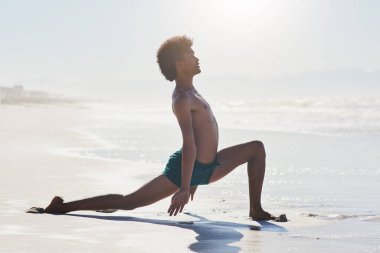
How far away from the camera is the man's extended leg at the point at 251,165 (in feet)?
20.8

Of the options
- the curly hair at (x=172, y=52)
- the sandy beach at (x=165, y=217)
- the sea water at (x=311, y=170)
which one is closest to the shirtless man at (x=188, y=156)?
the curly hair at (x=172, y=52)

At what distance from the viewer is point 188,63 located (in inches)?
235

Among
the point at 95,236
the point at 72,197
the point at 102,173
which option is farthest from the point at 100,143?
the point at 95,236

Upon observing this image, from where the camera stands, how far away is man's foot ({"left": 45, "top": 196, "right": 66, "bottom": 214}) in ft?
20.4

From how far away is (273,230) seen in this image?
5660mm

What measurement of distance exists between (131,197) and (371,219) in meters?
1.98

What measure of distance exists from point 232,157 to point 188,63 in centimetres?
94

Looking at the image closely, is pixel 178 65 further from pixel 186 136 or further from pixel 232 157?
pixel 232 157

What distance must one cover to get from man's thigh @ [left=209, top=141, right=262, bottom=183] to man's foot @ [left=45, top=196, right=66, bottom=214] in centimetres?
126

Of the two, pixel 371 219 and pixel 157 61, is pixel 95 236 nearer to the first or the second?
pixel 157 61

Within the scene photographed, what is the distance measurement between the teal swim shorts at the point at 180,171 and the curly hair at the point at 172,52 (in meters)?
0.66

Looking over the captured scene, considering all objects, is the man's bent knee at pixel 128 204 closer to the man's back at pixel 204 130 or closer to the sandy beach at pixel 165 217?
the sandy beach at pixel 165 217

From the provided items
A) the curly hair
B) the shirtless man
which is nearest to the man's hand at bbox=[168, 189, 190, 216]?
the shirtless man

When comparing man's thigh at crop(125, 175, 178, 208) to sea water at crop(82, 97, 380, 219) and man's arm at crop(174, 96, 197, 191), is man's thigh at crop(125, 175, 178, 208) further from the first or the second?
sea water at crop(82, 97, 380, 219)
